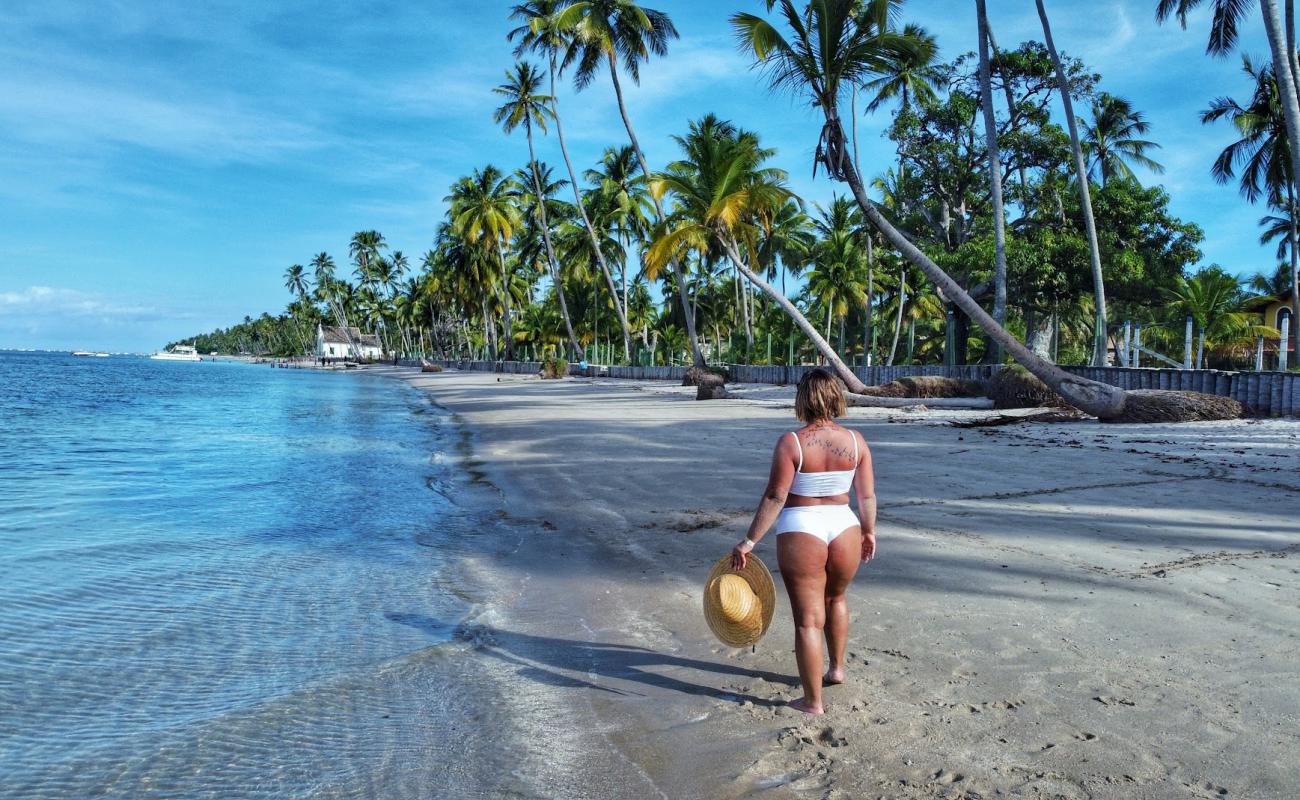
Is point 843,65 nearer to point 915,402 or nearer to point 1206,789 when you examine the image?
point 915,402

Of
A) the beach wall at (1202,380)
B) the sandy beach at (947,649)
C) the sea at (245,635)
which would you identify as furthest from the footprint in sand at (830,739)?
the beach wall at (1202,380)

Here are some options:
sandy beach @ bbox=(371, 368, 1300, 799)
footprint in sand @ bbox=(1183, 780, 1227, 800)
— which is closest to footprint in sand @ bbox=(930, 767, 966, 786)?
sandy beach @ bbox=(371, 368, 1300, 799)

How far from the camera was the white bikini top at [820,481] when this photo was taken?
3135mm

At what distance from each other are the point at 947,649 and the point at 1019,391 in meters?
14.6

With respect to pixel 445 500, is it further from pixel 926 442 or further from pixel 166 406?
pixel 166 406

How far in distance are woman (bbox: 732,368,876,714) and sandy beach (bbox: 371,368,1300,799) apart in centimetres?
33

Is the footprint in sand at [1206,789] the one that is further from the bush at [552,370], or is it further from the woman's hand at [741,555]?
the bush at [552,370]

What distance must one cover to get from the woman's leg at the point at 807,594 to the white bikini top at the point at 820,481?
169mm

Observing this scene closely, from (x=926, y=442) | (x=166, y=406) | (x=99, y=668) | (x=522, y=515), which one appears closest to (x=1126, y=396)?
(x=926, y=442)

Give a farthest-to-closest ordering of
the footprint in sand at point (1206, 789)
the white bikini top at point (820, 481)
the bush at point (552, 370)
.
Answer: the bush at point (552, 370) < the white bikini top at point (820, 481) < the footprint in sand at point (1206, 789)

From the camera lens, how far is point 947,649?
12.5ft

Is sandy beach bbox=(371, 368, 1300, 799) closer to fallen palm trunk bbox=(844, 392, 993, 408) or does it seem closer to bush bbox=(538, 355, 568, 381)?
fallen palm trunk bbox=(844, 392, 993, 408)

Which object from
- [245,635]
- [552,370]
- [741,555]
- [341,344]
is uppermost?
[341,344]

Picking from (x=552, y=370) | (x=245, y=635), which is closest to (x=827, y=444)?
(x=245, y=635)
